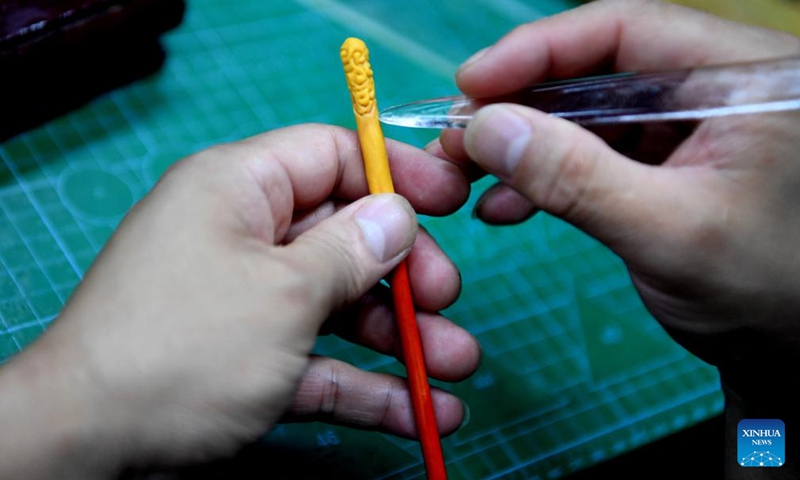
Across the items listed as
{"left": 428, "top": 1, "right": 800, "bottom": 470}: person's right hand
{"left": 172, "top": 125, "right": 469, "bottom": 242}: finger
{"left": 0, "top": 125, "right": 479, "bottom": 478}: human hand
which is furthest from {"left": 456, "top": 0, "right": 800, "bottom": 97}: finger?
{"left": 0, "top": 125, "right": 479, "bottom": 478}: human hand

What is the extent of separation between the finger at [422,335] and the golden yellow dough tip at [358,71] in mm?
244

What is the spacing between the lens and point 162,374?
512 millimetres

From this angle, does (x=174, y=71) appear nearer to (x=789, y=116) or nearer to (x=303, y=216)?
(x=303, y=216)

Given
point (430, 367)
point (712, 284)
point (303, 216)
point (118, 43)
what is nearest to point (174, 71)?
point (118, 43)

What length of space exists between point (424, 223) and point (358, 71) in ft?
1.31

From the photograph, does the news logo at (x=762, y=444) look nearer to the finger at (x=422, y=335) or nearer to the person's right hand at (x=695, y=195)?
the person's right hand at (x=695, y=195)

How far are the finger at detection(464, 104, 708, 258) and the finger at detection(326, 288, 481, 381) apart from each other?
235mm

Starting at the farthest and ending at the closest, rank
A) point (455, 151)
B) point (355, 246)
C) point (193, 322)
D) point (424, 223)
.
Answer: point (424, 223) < point (455, 151) < point (355, 246) < point (193, 322)

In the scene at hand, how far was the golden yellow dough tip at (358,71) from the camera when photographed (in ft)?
2.09

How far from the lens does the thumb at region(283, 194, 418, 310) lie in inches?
23.0

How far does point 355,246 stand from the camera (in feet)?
2.05

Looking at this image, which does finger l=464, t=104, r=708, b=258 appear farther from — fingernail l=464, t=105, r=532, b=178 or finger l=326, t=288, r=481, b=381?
finger l=326, t=288, r=481, b=381

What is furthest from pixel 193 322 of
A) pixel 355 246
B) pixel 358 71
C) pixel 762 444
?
pixel 762 444

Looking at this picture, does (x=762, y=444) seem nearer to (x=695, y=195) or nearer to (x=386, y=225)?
(x=695, y=195)
